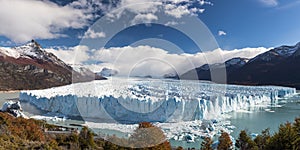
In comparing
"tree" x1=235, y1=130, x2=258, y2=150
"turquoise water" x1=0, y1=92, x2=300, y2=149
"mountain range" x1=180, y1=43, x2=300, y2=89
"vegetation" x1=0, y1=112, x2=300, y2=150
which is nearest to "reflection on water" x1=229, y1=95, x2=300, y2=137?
"turquoise water" x1=0, y1=92, x2=300, y2=149

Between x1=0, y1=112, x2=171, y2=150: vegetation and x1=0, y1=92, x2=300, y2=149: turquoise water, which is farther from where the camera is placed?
x1=0, y1=92, x2=300, y2=149: turquoise water

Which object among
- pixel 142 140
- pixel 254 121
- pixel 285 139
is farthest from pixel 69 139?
pixel 254 121

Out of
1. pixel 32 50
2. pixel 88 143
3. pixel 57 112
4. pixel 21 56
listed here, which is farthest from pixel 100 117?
pixel 32 50

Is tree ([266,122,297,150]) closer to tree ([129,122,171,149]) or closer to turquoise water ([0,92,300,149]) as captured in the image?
tree ([129,122,171,149])

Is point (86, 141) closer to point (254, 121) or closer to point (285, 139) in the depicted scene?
point (285, 139)

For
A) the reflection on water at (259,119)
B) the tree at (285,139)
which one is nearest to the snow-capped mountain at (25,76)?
the reflection on water at (259,119)

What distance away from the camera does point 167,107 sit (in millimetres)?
13820

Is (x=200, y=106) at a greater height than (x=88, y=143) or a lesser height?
greater

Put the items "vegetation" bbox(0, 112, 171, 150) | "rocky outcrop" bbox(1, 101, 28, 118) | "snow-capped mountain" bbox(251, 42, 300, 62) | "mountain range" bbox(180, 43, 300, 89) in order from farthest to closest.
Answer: "snow-capped mountain" bbox(251, 42, 300, 62), "mountain range" bbox(180, 43, 300, 89), "rocky outcrop" bbox(1, 101, 28, 118), "vegetation" bbox(0, 112, 171, 150)

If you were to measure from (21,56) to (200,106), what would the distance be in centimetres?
5872

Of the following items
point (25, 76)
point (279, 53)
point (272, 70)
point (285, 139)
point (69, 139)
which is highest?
point (279, 53)

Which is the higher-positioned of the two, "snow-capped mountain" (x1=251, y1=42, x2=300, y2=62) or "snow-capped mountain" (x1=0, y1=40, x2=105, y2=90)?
"snow-capped mountain" (x1=251, y1=42, x2=300, y2=62)

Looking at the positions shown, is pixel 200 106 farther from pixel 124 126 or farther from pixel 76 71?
pixel 76 71

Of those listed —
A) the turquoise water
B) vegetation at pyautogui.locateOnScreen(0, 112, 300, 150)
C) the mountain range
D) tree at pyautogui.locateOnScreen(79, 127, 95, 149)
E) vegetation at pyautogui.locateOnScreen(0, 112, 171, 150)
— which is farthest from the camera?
the mountain range
